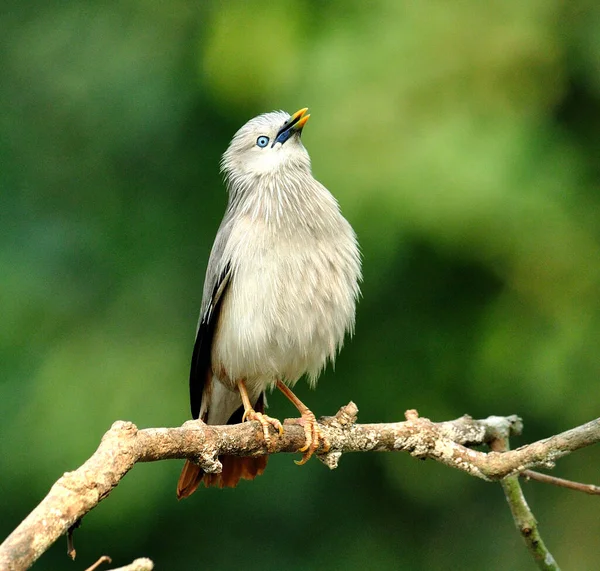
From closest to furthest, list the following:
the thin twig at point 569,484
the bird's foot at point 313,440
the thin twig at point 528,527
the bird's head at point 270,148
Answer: the thin twig at point 569,484
the thin twig at point 528,527
the bird's foot at point 313,440
the bird's head at point 270,148

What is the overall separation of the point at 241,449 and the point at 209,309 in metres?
1.04

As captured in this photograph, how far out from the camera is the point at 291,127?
4695mm

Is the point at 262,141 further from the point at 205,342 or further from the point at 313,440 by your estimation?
the point at 313,440

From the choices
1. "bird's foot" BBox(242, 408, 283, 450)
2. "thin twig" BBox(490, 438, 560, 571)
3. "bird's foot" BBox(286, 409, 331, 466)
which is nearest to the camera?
"thin twig" BBox(490, 438, 560, 571)

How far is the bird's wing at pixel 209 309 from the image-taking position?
433 cm

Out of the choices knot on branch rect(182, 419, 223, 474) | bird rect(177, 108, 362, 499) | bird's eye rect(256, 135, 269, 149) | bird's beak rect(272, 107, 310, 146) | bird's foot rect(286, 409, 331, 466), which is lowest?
knot on branch rect(182, 419, 223, 474)

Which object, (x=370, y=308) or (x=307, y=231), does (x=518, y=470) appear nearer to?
(x=307, y=231)

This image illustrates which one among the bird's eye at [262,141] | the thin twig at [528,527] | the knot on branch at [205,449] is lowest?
the thin twig at [528,527]

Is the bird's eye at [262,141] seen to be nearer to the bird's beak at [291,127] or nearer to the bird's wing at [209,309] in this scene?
the bird's beak at [291,127]

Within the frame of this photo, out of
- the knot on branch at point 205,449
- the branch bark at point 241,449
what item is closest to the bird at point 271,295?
the branch bark at point 241,449

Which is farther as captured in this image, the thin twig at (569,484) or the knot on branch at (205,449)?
the thin twig at (569,484)

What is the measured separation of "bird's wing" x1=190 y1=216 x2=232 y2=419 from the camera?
14.2 ft

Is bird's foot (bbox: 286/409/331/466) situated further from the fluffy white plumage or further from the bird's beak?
the bird's beak

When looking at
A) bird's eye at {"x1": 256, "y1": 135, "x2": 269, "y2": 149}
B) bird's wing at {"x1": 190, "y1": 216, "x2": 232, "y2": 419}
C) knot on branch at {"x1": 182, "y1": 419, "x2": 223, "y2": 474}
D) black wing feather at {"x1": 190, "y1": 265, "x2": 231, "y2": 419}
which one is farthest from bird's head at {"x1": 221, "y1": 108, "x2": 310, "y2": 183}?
knot on branch at {"x1": 182, "y1": 419, "x2": 223, "y2": 474}
